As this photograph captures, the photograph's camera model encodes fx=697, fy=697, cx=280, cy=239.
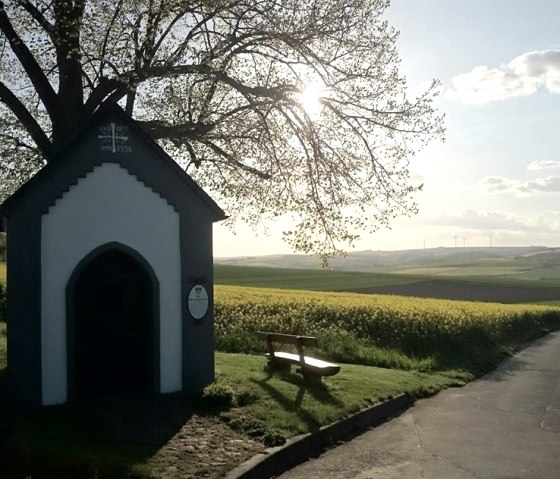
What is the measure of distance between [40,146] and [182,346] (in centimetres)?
756

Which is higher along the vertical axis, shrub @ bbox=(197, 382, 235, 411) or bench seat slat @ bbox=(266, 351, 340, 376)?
bench seat slat @ bbox=(266, 351, 340, 376)

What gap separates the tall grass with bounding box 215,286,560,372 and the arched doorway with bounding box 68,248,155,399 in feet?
27.1

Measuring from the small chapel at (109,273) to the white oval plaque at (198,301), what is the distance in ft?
0.06

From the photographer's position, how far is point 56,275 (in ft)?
37.9

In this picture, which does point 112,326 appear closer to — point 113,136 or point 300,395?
point 113,136

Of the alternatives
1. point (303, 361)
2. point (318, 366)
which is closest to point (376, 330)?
point (303, 361)

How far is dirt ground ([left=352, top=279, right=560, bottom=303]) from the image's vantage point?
50.2 m

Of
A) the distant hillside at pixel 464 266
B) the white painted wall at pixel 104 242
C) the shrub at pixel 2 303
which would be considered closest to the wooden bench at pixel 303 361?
the white painted wall at pixel 104 242

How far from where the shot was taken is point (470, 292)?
5616 centimetres

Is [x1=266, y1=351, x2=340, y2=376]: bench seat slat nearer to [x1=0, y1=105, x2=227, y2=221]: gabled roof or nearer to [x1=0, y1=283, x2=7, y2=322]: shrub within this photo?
[x1=0, y1=105, x2=227, y2=221]: gabled roof

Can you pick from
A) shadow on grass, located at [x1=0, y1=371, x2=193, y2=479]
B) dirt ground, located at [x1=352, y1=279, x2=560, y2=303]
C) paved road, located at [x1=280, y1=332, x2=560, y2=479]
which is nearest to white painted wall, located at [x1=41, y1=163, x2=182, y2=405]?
shadow on grass, located at [x1=0, y1=371, x2=193, y2=479]

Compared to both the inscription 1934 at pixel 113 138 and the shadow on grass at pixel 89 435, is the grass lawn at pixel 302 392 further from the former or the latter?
the inscription 1934 at pixel 113 138

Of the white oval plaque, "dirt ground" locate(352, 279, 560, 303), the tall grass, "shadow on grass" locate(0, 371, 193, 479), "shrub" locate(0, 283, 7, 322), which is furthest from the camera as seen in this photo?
"dirt ground" locate(352, 279, 560, 303)

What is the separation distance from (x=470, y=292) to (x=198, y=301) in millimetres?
46692
